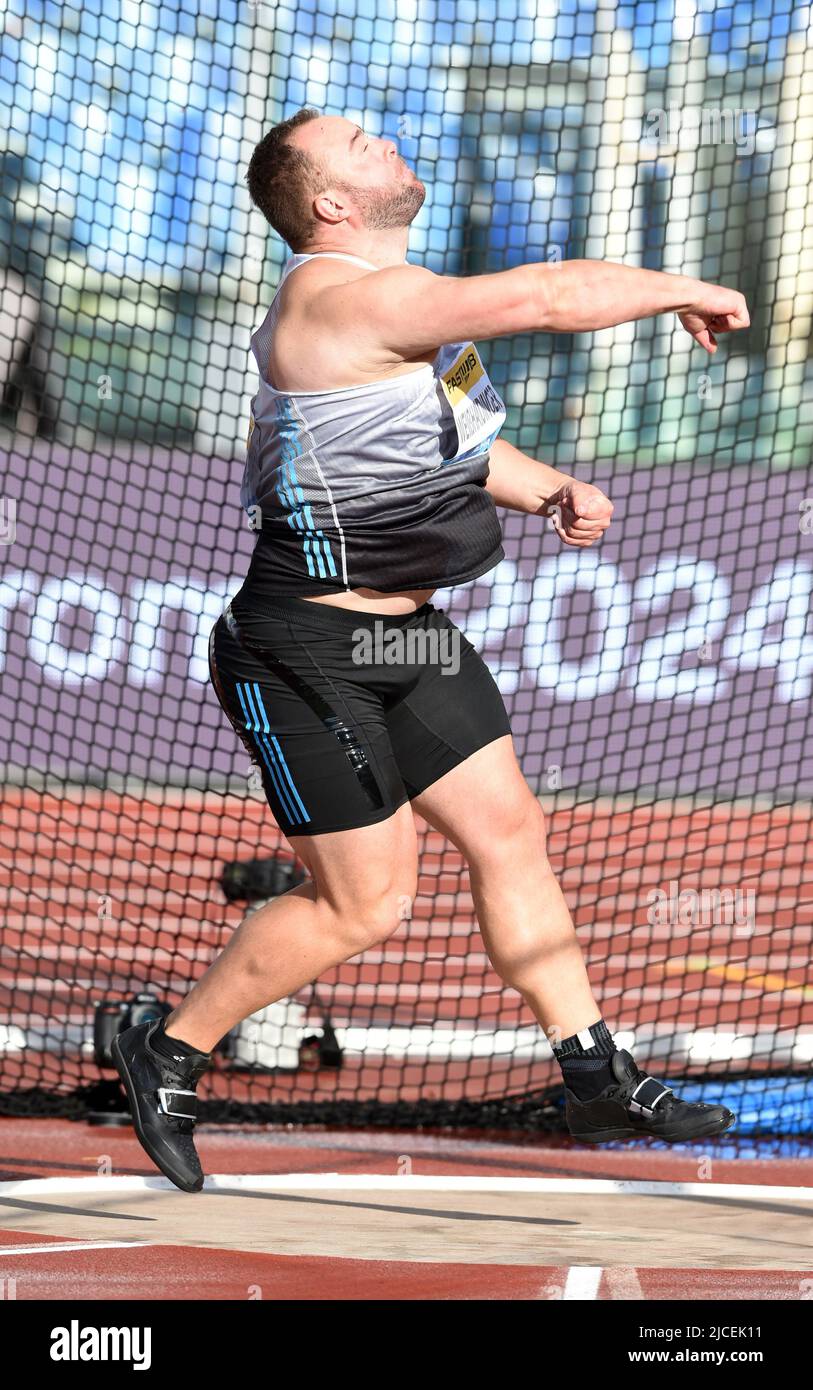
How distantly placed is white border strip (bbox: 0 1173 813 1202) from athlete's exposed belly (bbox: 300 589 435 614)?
171 centimetres

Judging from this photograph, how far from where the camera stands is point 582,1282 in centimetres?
307

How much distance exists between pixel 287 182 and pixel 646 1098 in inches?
75.1

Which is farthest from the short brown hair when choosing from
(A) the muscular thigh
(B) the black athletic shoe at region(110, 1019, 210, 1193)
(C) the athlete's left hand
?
(B) the black athletic shoe at region(110, 1019, 210, 1193)

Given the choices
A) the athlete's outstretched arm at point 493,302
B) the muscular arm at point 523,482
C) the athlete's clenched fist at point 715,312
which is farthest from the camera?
the muscular arm at point 523,482

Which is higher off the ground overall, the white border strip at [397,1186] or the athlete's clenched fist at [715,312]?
the athlete's clenched fist at [715,312]

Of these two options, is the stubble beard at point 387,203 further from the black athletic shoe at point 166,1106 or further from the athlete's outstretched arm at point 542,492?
the black athletic shoe at point 166,1106

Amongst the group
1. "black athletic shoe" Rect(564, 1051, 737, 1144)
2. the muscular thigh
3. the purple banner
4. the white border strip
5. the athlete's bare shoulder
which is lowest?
the white border strip

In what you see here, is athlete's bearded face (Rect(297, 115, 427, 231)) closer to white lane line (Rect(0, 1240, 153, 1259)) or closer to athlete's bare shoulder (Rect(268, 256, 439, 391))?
athlete's bare shoulder (Rect(268, 256, 439, 391))

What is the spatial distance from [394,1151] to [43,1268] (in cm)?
198

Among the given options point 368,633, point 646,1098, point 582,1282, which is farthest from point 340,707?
point 582,1282

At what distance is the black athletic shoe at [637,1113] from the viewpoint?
3.21 m

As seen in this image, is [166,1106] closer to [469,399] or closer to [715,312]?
[469,399]

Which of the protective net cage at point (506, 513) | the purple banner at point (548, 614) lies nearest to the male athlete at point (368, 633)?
the protective net cage at point (506, 513)

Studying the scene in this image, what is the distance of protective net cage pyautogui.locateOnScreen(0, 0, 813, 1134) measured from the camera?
8773 mm
